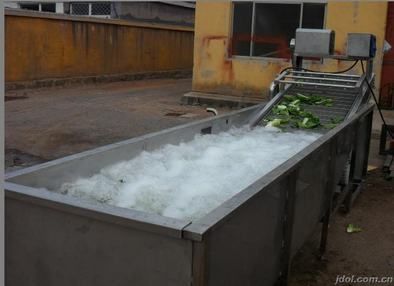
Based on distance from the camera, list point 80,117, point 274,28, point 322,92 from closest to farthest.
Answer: point 322,92
point 80,117
point 274,28

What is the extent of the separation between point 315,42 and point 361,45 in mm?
471

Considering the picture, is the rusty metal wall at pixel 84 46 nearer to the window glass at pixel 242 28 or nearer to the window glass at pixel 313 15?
the window glass at pixel 242 28

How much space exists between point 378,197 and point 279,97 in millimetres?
1424

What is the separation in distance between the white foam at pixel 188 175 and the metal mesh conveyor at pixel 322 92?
93 cm

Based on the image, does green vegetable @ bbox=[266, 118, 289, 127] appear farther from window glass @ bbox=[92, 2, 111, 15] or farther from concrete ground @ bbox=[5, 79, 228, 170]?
window glass @ bbox=[92, 2, 111, 15]

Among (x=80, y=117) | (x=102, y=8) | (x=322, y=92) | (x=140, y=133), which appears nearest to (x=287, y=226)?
(x=322, y=92)

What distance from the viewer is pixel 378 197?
5031mm

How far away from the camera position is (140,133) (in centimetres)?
780

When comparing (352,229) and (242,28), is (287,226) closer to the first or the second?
(352,229)

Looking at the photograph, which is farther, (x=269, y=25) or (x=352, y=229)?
(x=269, y=25)

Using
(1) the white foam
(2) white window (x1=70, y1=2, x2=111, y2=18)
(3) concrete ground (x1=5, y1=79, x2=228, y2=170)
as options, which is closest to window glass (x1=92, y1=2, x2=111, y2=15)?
(2) white window (x1=70, y1=2, x2=111, y2=18)

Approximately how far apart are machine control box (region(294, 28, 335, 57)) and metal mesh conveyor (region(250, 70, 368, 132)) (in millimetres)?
276

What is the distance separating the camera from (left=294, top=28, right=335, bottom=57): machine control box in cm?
529

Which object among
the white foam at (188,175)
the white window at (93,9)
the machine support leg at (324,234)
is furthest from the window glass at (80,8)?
the machine support leg at (324,234)
